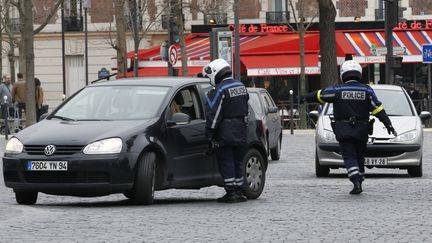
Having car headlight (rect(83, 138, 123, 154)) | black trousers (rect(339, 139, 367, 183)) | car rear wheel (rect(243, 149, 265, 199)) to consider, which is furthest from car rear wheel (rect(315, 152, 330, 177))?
car headlight (rect(83, 138, 123, 154))

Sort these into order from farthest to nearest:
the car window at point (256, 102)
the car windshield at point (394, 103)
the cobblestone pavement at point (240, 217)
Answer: the car window at point (256, 102) → the car windshield at point (394, 103) → the cobblestone pavement at point (240, 217)

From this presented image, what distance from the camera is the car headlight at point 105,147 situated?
14.1 m

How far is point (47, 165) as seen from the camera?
14.2 metres

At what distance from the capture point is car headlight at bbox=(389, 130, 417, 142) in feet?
66.9

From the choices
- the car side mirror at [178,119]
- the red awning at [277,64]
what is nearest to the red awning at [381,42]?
the red awning at [277,64]

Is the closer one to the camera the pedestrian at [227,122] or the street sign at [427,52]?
the pedestrian at [227,122]

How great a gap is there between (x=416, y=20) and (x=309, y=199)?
4293 centimetres

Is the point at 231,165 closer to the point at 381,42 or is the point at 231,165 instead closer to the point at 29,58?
the point at 29,58

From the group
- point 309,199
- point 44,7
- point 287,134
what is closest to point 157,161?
point 309,199

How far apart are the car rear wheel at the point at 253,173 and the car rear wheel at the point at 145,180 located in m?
1.40

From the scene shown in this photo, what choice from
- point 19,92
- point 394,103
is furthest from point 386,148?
point 19,92

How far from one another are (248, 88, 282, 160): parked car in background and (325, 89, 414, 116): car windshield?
3.72m

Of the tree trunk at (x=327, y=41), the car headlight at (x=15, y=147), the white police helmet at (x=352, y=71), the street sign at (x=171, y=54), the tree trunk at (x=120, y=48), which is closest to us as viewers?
the car headlight at (x=15, y=147)

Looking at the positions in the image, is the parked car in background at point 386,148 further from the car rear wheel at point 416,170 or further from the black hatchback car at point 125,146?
the black hatchback car at point 125,146
